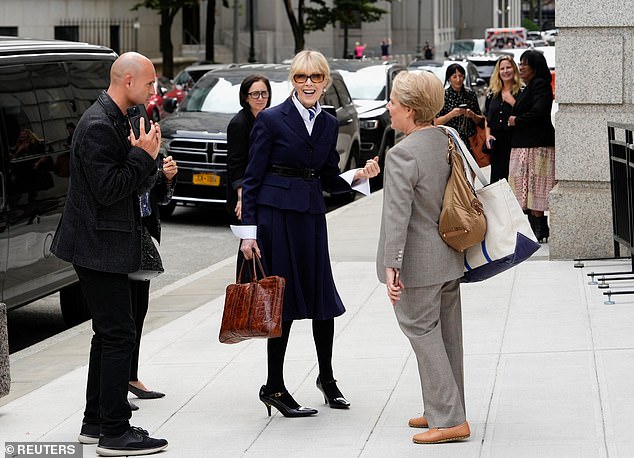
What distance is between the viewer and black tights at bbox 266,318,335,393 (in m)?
6.73

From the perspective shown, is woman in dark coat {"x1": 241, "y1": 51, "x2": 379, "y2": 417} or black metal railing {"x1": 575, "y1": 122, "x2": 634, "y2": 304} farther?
black metal railing {"x1": 575, "y1": 122, "x2": 634, "y2": 304}

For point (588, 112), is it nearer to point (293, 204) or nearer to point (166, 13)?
point (293, 204)

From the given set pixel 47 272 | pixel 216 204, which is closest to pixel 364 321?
pixel 47 272

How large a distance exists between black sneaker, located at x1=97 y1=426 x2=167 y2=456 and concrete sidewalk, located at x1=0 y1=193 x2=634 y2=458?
0.38 ft

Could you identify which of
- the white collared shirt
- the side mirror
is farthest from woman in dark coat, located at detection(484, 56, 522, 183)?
the side mirror

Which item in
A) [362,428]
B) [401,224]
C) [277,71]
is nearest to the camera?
[401,224]

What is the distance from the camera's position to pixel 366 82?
2344cm

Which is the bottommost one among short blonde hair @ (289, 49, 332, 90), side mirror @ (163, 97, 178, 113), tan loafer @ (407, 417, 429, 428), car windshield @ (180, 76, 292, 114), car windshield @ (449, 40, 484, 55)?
tan loafer @ (407, 417, 429, 428)

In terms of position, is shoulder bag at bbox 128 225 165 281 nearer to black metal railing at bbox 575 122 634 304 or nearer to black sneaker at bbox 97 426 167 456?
black sneaker at bbox 97 426 167 456

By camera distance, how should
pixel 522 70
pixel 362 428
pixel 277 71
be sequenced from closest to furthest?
pixel 362 428
pixel 522 70
pixel 277 71

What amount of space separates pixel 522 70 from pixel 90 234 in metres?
7.95

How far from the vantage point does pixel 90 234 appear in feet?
19.5

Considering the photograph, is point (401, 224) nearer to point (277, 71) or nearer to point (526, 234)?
point (526, 234)

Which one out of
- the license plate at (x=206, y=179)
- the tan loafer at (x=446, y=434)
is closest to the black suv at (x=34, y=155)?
the tan loafer at (x=446, y=434)
